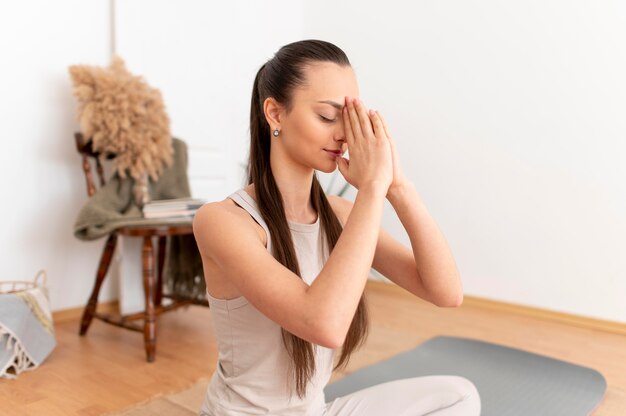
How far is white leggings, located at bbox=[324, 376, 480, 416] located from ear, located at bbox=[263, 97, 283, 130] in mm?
604

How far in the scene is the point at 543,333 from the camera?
262 centimetres

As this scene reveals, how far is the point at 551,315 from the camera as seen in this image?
287 cm

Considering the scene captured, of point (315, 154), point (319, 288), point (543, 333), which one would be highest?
point (315, 154)

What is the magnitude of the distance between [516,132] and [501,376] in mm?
1477

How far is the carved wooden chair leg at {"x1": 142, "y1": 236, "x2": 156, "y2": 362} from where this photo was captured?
214cm

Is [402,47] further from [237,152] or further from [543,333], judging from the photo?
[543,333]

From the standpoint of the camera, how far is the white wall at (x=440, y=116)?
2.51 meters

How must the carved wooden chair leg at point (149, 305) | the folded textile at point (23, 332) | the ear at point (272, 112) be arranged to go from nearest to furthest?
the ear at point (272, 112) < the folded textile at point (23, 332) < the carved wooden chair leg at point (149, 305)

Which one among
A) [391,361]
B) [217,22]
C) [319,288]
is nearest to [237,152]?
[217,22]

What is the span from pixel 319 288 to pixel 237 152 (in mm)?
2575

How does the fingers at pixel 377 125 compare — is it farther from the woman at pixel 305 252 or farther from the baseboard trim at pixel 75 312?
the baseboard trim at pixel 75 312

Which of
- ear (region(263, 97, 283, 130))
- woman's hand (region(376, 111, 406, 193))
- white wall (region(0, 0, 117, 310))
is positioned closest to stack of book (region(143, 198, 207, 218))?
white wall (region(0, 0, 117, 310))

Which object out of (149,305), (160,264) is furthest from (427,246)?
(160,264)

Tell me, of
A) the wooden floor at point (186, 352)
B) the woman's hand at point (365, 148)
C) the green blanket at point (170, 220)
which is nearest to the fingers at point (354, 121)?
the woman's hand at point (365, 148)
